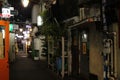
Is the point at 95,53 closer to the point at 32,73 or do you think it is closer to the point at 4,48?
the point at 4,48

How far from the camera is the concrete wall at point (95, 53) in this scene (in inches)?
547

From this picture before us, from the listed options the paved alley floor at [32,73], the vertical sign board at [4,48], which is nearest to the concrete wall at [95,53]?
the vertical sign board at [4,48]

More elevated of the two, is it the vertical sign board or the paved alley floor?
the vertical sign board

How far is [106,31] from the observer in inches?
443

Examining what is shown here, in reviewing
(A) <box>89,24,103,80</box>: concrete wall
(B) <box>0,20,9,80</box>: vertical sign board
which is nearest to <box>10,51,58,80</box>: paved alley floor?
(A) <box>89,24,103,80</box>: concrete wall

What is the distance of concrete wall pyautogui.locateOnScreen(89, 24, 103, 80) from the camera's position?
13883 mm

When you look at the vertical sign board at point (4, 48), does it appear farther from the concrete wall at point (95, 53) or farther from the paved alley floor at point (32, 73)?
the paved alley floor at point (32, 73)

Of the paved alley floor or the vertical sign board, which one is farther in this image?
the paved alley floor

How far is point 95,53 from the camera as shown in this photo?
583 inches

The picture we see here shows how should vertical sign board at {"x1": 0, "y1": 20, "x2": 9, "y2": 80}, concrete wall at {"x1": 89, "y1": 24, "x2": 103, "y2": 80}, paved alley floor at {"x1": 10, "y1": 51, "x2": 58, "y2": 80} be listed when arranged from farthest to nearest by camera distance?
paved alley floor at {"x1": 10, "y1": 51, "x2": 58, "y2": 80}, concrete wall at {"x1": 89, "y1": 24, "x2": 103, "y2": 80}, vertical sign board at {"x1": 0, "y1": 20, "x2": 9, "y2": 80}

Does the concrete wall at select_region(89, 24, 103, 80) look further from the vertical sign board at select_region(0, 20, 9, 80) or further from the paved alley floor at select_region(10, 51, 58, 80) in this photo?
the paved alley floor at select_region(10, 51, 58, 80)

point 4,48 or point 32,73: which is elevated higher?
point 4,48

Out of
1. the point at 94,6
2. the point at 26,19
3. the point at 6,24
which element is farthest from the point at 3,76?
the point at 26,19

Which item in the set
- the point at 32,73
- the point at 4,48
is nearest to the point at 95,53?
the point at 4,48
